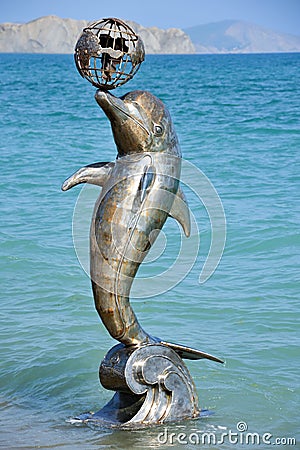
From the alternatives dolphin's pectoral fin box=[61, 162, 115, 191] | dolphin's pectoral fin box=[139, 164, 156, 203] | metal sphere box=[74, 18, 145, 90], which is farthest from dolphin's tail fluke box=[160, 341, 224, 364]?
metal sphere box=[74, 18, 145, 90]

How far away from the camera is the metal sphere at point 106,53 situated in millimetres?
5215

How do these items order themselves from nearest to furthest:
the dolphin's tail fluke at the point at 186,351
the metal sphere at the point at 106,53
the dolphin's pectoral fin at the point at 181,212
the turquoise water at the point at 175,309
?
1. the metal sphere at the point at 106,53
2. the dolphin's pectoral fin at the point at 181,212
3. the dolphin's tail fluke at the point at 186,351
4. the turquoise water at the point at 175,309

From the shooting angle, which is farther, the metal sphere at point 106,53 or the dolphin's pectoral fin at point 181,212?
the dolphin's pectoral fin at point 181,212

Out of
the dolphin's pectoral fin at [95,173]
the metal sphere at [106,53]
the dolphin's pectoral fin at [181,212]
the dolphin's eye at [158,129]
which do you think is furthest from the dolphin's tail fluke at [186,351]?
the metal sphere at [106,53]

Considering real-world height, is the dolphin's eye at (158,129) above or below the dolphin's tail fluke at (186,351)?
above

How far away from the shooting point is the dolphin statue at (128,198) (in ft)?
18.4

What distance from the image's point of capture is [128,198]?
5633mm

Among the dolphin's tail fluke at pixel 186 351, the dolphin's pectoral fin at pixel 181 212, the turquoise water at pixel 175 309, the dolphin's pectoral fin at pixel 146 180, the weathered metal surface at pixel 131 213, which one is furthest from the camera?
the turquoise water at pixel 175 309

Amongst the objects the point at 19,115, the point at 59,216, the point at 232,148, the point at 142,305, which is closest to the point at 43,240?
the point at 59,216

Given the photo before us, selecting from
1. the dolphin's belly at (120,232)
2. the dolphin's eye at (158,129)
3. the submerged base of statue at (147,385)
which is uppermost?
the dolphin's eye at (158,129)

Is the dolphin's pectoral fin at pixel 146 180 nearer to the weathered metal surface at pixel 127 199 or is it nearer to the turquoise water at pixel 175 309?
the weathered metal surface at pixel 127 199

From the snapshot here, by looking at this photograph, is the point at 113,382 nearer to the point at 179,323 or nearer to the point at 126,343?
the point at 126,343

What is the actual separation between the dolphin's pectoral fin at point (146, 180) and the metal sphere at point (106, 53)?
2.00ft

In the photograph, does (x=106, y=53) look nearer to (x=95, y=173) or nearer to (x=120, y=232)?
(x=95, y=173)
